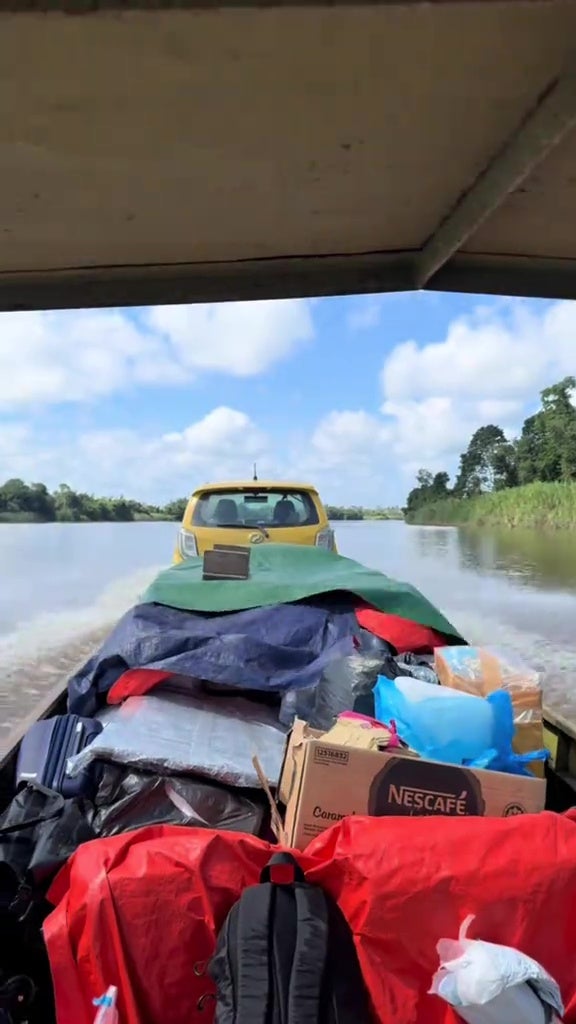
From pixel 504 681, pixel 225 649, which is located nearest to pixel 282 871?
pixel 504 681

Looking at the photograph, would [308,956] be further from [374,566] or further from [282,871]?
[374,566]

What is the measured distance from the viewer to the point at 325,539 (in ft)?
21.7

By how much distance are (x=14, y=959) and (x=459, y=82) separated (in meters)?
2.34

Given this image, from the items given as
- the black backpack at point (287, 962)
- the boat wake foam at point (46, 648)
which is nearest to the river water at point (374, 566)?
the boat wake foam at point (46, 648)

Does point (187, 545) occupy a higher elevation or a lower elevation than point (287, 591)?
higher

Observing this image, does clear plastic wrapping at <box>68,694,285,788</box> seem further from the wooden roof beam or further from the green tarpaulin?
the wooden roof beam

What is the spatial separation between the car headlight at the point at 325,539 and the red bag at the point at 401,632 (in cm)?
298

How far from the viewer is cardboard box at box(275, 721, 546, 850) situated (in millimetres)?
1968

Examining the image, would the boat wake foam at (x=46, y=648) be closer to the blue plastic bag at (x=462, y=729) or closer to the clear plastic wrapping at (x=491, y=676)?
the clear plastic wrapping at (x=491, y=676)

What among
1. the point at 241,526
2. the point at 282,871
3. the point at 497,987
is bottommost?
the point at 497,987

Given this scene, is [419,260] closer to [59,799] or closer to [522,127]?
[522,127]

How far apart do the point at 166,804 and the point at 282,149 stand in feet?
6.14

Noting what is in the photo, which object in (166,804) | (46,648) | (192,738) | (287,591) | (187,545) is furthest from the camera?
(46,648)

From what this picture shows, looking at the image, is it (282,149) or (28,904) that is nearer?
(28,904)
